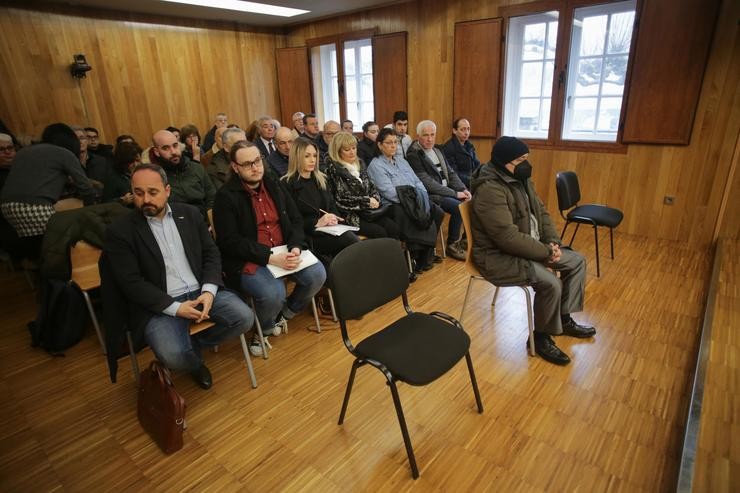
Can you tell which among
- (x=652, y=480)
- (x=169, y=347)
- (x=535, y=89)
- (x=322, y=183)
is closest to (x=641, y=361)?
(x=652, y=480)

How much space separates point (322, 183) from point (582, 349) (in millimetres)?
2005

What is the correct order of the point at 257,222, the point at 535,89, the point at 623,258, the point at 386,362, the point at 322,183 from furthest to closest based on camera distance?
the point at 535,89, the point at 623,258, the point at 322,183, the point at 257,222, the point at 386,362

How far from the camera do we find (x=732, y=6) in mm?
3340

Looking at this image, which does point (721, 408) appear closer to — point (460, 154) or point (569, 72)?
point (460, 154)

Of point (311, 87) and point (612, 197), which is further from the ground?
point (311, 87)

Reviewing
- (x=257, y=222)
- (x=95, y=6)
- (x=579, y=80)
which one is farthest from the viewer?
(x=95, y=6)

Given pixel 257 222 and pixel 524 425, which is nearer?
pixel 524 425

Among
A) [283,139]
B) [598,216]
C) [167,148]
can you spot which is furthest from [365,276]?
[598,216]

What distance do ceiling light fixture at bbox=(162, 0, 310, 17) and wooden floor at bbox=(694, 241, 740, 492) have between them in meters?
5.86

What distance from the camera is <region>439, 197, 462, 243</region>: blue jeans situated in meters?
3.83

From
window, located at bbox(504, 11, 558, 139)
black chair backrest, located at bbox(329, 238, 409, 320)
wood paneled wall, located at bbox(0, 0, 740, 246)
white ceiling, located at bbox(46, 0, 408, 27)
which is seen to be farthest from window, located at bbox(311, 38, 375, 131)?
black chair backrest, located at bbox(329, 238, 409, 320)

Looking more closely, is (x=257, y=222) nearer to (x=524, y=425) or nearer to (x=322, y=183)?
(x=322, y=183)

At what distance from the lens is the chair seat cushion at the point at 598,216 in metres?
3.21

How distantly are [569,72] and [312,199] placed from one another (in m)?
3.32
